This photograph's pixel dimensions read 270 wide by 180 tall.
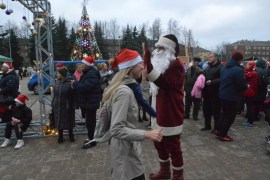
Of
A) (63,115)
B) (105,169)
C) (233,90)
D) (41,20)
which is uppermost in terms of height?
(41,20)

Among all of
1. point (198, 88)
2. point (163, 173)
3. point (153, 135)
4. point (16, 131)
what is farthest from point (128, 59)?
point (198, 88)

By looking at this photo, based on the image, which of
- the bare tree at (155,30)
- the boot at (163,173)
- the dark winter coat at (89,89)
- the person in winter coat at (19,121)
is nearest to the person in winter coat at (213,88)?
the dark winter coat at (89,89)

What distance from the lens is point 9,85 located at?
725 centimetres

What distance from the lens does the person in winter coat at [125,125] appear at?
256 cm

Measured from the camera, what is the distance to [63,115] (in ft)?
22.0

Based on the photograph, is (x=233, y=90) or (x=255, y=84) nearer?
(x=233, y=90)

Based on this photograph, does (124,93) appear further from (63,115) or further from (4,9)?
(4,9)

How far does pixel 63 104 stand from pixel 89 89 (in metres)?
0.85

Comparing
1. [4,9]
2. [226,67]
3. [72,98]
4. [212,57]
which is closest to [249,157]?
[226,67]

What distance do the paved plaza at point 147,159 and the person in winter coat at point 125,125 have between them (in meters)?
2.16

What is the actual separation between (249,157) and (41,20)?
565 cm

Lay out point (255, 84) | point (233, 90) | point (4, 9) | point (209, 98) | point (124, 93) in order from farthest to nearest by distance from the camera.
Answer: point (255, 84) → point (209, 98) → point (4, 9) → point (233, 90) → point (124, 93)

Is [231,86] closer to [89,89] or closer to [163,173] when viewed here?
[163,173]

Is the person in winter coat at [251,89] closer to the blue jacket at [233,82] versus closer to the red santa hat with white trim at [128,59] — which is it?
the blue jacket at [233,82]
